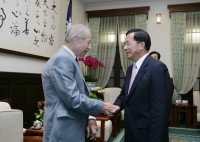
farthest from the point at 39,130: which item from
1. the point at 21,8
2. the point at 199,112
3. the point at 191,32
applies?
the point at 191,32

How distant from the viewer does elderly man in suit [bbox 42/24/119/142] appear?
4.51 ft

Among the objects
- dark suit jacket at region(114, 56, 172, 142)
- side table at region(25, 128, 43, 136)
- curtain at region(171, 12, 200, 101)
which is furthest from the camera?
curtain at region(171, 12, 200, 101)

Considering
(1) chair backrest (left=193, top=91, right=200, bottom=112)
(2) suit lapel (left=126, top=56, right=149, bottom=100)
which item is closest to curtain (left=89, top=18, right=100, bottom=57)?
(1) chair backrest (left=193, top=91, right=200, bottom=112)

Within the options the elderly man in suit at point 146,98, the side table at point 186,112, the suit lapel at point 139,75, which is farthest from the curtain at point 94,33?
the suit lapel at point 139,75

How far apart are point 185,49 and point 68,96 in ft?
15.2

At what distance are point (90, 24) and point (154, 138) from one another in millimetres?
4938

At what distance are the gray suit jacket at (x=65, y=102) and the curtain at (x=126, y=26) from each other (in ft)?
14.3

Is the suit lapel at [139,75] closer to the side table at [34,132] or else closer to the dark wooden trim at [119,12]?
the side table at [34,132]

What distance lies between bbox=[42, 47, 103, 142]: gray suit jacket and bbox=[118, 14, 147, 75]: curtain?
435 cm

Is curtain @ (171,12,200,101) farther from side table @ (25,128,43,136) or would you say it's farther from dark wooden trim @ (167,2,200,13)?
side table @ (25,128,43,136)

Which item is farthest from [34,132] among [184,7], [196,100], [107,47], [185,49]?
[184,7]

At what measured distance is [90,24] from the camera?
6.16 m

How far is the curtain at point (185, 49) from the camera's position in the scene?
5.32 m

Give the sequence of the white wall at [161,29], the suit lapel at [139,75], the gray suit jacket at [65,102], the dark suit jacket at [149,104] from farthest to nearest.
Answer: the white wall at [161,29] → the suit lapel at [139,75] → the dark suit jacket at [149,104] → the gray suit jacket at [65,102]
